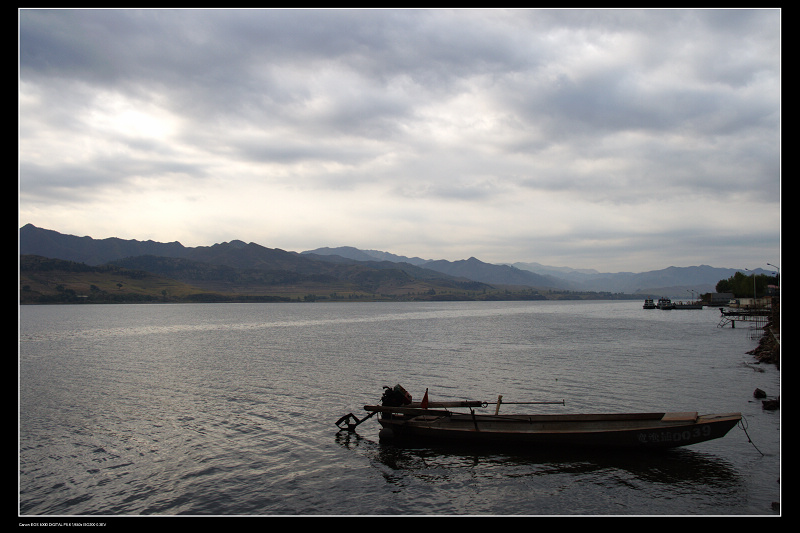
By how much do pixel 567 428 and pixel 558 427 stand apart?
55cm

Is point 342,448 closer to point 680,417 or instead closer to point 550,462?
point 550,462

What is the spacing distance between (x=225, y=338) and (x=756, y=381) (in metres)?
101

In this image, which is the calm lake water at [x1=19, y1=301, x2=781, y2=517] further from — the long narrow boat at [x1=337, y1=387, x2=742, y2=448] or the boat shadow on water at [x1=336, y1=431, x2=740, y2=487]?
the long narrow boat at [x1=337, y1=387, x2=742, y2=448]

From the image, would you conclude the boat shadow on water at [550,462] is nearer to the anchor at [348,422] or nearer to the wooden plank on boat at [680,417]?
the wooden plank on boat at [680,417]

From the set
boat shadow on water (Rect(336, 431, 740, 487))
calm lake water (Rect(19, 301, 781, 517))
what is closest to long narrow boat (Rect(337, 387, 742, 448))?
boat shadow on water (Rect(336, 431, 740, 487))

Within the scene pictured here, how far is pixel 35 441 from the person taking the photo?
104 feet

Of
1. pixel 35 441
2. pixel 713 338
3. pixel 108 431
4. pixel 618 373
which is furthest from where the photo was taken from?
pixel 713 338

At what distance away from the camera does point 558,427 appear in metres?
29.3

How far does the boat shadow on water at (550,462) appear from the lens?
982 inches

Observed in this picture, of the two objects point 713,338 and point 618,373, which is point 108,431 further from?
point 713,338

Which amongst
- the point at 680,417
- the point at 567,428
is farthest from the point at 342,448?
the point at 680,417

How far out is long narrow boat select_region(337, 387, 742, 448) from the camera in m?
27.0
